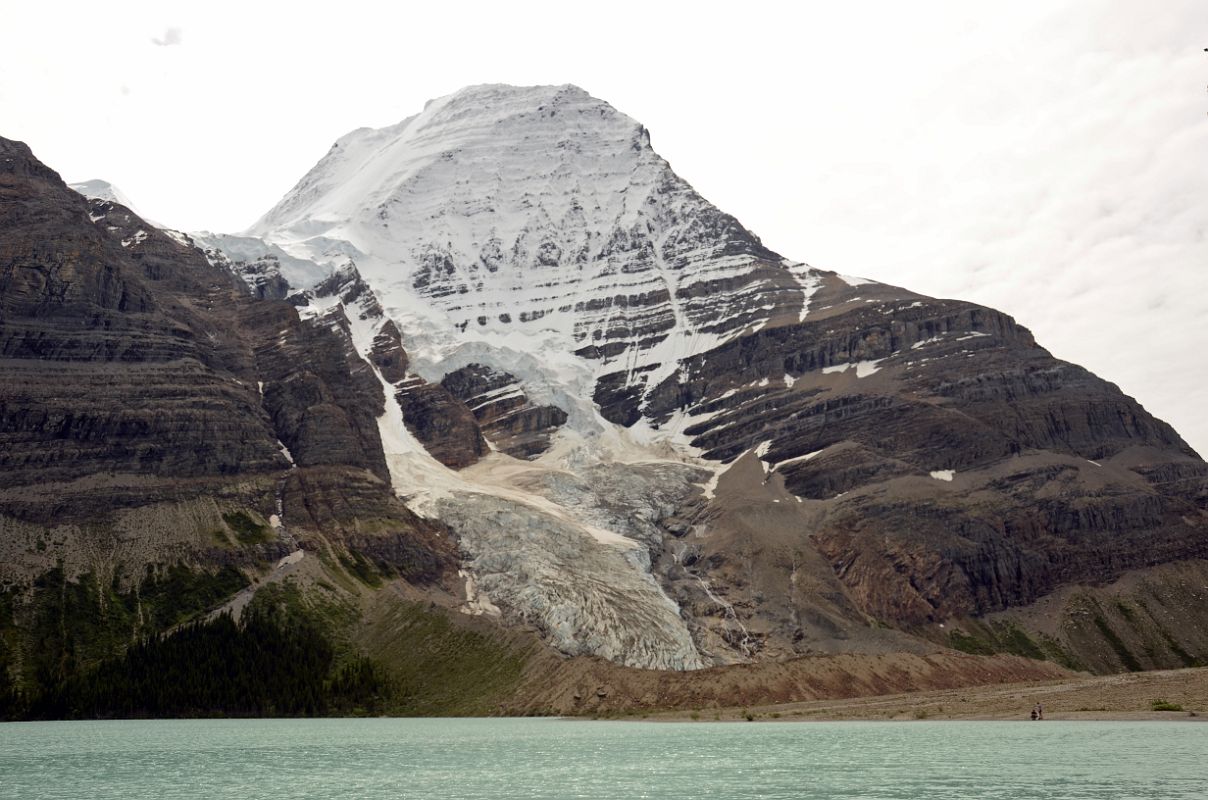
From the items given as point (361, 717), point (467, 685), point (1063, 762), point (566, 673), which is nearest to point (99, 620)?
point (361, 717)

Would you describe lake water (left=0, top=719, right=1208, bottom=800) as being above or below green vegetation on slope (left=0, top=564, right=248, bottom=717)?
below

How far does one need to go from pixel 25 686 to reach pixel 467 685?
225 feet

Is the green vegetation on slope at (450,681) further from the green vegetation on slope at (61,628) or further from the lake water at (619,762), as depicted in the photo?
the lake water at (619,762)

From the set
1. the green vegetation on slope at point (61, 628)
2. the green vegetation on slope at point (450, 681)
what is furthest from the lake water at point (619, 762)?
the green vegetation on slope at point (450, 681)

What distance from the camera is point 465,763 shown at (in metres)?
94.9

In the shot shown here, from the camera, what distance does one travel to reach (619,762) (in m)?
94.9

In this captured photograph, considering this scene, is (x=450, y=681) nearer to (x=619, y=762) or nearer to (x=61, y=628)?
(x=61, y=628)

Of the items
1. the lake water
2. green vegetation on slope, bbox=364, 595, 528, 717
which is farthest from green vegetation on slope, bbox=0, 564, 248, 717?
green vegetation on slope, bbox=364, 595, 528, 717

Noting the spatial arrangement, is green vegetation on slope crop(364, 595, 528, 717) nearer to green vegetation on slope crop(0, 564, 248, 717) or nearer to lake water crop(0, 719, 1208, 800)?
green vegetation on slope crop(0, 564, 248, 717)

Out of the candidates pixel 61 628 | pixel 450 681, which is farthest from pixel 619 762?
pixel 61 628

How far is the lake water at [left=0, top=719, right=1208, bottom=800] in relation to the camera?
72.7 meters

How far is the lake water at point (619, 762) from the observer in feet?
238

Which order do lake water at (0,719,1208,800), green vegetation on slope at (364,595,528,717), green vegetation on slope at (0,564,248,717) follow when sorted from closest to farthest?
lake water at (0,719,1208,800), green vegetation on slope at (0,564,248,717), green vegetation on slope at (364,595,528,717)

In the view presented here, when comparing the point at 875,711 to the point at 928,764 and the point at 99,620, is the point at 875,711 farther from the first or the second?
the point at 99,620
